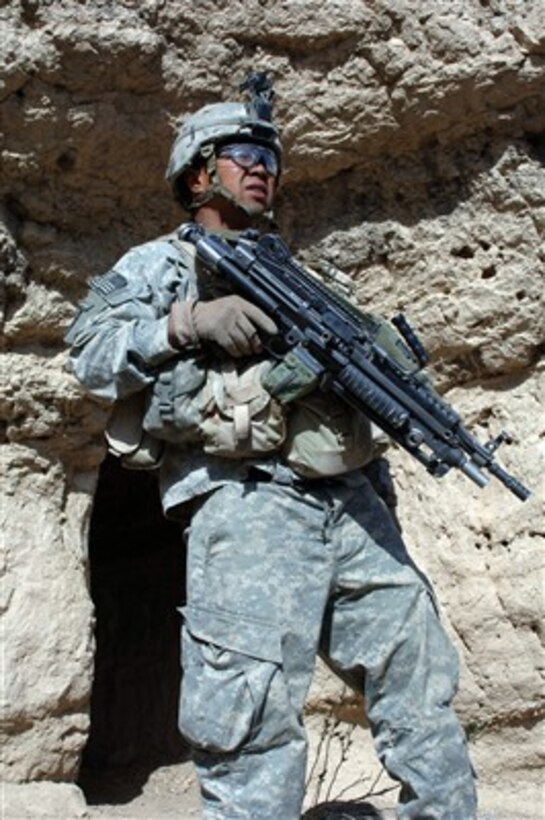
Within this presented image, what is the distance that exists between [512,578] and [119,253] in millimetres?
1625

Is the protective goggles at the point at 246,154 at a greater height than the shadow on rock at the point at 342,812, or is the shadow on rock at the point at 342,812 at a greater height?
the protective goggles at the point at 246,154

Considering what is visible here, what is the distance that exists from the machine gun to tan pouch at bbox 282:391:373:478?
0.05 metres

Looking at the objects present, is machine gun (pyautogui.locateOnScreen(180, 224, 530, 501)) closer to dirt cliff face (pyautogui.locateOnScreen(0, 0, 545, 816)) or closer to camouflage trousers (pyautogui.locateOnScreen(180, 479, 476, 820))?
camouflage trousers (pyautogui.locateOnScreen(180, 479, 476, 820))

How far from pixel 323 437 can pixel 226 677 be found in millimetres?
539

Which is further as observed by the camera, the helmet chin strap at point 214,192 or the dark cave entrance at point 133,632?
the dark cave entrance at point 133,632

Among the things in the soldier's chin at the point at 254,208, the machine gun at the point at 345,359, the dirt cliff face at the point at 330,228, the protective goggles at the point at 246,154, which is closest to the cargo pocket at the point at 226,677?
the machine gun at the point at 345,359

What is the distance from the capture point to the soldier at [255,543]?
310 centimetres

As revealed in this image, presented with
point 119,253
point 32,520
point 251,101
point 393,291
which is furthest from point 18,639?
point 251,101

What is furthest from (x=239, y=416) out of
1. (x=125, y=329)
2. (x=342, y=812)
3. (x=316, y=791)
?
(x=316, y=791)

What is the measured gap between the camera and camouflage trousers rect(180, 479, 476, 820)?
308cm

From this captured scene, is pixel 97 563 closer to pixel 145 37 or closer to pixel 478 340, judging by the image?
pixel 478 340

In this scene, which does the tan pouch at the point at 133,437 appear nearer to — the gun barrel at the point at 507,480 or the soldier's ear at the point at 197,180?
the soldier's ear at the point at 197,180

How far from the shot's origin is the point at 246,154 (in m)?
3.39

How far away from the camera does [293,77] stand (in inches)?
185
